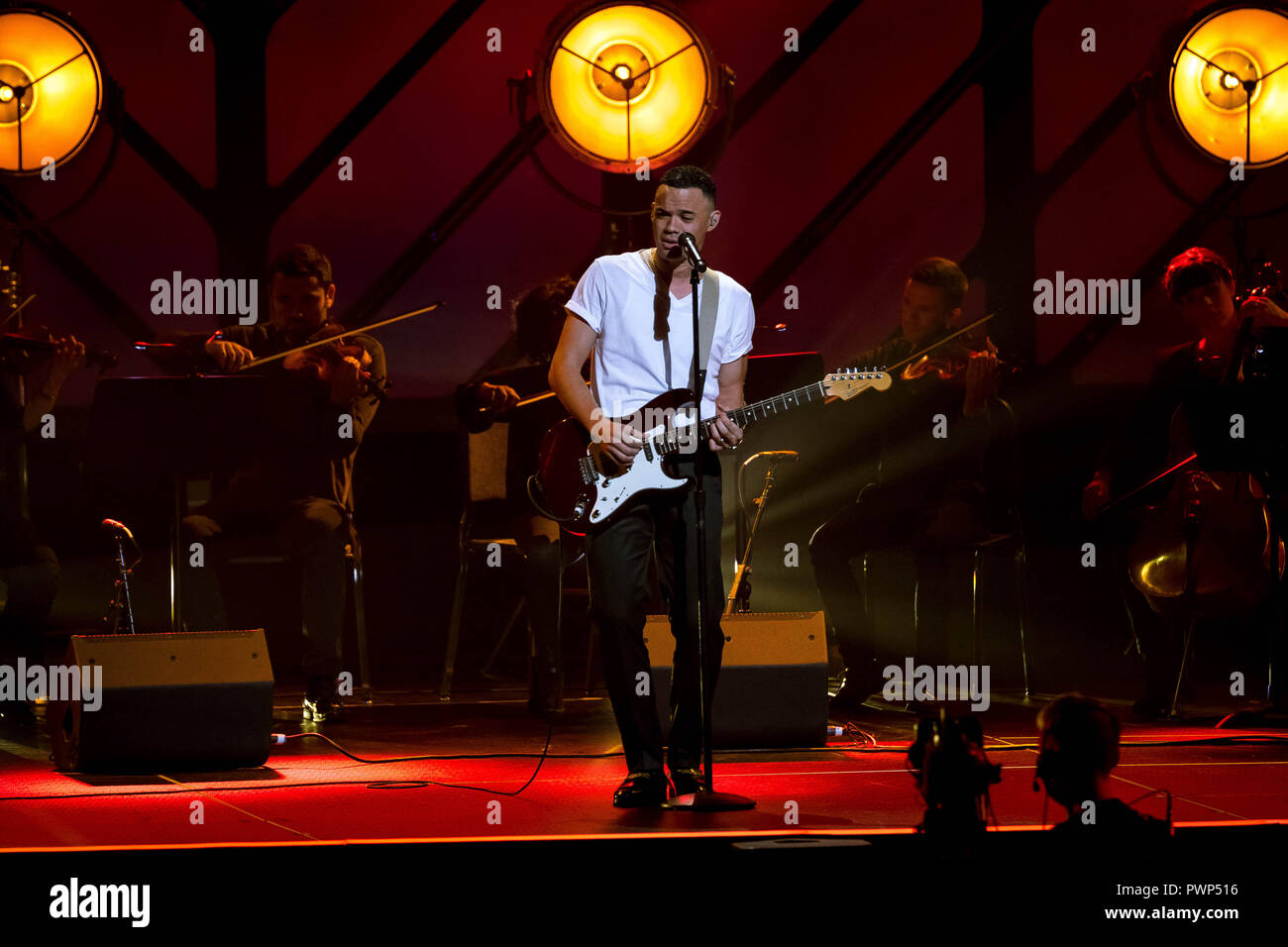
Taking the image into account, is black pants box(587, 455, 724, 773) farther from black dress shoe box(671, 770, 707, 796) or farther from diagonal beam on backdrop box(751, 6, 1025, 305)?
diagonal beam on backdrop box(751, 6, 1025, 305)

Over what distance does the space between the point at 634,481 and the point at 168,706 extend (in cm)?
137

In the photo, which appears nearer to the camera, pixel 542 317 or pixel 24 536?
pixel 24 536

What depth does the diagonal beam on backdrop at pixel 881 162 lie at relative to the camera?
6426 millimetres

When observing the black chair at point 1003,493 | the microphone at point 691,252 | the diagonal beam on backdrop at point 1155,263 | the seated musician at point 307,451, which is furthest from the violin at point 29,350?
the diagonal beam on backdrop at point 1155,263

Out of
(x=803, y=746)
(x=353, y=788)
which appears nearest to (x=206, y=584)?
(x=353, y=788)

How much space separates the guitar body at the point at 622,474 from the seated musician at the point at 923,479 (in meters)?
1.92

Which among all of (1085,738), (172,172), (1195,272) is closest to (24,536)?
(172,172)

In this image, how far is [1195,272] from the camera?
14.8ft

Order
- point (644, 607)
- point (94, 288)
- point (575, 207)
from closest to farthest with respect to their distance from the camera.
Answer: point (644, 607) → point (94, 288) → point (575, 207)

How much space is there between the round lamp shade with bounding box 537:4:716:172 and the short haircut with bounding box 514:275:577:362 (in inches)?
18.0

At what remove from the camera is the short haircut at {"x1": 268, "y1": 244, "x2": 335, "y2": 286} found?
197 inches

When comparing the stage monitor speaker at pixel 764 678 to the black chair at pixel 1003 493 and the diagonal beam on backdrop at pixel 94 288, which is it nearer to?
the black chair at pixel 1003 493

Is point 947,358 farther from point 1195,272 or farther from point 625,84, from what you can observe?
point 625,84
